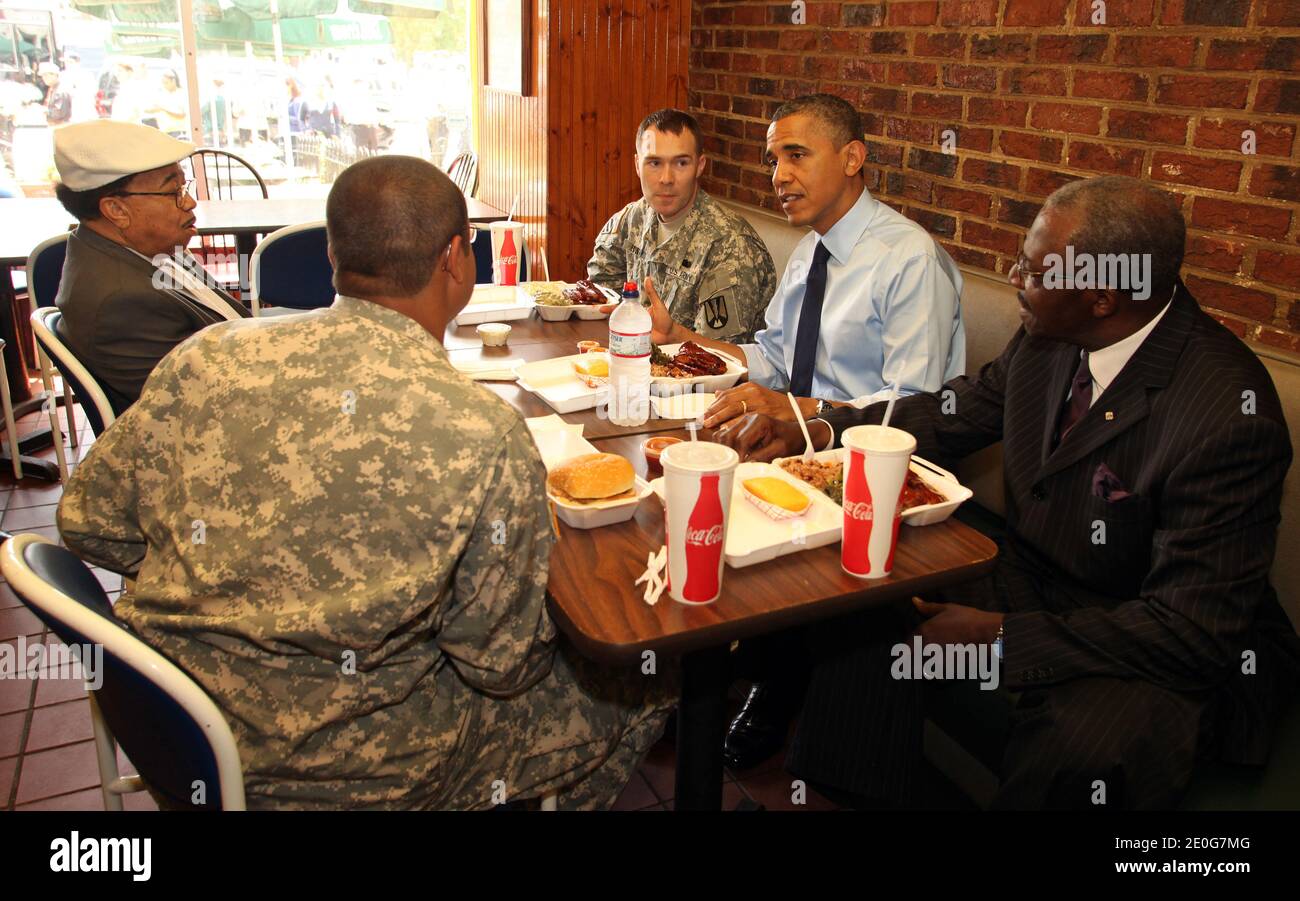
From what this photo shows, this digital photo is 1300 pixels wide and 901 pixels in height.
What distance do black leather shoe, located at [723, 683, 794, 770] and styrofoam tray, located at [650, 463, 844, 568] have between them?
93 cm

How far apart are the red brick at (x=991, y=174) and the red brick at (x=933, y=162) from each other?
0.06m

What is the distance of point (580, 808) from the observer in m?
1.75

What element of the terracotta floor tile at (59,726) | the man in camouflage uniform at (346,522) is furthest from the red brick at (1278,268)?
the terracotta floor tile at (59,726)

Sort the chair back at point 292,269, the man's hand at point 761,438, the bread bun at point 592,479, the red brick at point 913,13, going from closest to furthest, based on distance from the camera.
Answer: the bread bun at point 592,479 → the man's hand at point 761,438 → the red brick at point 913,13 → the chair back at point 292,269

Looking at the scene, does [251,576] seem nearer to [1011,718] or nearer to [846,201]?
[1011,718]

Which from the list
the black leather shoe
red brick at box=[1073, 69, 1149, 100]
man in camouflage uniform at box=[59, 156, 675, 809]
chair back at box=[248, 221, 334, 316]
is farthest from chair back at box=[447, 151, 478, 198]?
man in camouflage uniform at box=[59, 156, 675, 809]

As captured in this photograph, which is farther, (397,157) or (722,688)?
(722,688)

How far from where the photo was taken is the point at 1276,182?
212cm

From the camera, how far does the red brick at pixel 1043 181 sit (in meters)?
2.63

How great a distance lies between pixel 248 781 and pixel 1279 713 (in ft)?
6.01

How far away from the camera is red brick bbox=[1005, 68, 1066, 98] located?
103 inches

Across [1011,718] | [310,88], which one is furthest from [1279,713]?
[310,88]

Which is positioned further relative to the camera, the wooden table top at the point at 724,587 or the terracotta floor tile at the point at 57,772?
the terracotta floor tile at the point at 57,772

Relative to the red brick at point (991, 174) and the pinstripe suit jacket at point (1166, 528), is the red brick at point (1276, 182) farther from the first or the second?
the red brick at point (991, 174)
